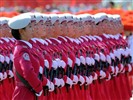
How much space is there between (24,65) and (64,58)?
5.17 ft

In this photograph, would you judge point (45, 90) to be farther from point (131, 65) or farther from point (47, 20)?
point (131, 65)

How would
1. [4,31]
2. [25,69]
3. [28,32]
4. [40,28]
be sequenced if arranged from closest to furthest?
[25,69]
[28,32]
[40,28]
[4,31]

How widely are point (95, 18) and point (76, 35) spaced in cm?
86

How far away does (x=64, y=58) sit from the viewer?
9438 millimetres

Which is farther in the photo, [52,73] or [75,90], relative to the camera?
[75,90]

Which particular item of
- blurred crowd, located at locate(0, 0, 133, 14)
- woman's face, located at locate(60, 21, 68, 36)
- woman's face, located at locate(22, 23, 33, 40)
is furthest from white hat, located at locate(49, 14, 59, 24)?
blurred crowd, located at locate(0, 0, 133, 14)

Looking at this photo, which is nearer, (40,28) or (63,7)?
(40,28)

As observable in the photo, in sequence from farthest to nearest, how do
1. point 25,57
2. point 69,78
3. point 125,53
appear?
point 125,53, point 69,78, point 25,57

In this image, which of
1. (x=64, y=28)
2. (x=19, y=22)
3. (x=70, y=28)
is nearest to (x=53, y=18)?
(x=64, y=28)

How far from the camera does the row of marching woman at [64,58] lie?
818cm

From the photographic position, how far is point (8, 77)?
420 inches

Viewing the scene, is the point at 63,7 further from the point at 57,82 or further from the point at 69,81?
the point at 57,82

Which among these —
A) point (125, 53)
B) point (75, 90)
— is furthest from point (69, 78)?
point (125, 53)

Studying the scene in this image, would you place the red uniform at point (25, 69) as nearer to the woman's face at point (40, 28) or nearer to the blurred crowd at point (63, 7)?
the woman's face at point (40, 28)
